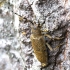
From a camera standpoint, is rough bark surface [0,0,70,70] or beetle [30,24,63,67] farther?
beetle [30,24,63,67]

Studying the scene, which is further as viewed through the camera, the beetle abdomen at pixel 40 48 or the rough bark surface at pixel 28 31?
the beetle abdomen at pixel 40 48

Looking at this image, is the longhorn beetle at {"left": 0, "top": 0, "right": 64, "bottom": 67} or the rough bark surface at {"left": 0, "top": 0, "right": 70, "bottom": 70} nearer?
the rough bark surface at {"left": 0, "top": 0, "right": 70, "bottom": 70}

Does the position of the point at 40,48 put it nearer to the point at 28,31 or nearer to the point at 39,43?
the point at 39,43

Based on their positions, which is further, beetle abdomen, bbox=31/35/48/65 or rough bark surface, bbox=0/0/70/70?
beetle abdomen, bbox=31/35/48/65

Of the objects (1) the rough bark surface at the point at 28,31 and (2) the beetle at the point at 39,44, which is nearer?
(1) the rough bark surface at the point at 28,31

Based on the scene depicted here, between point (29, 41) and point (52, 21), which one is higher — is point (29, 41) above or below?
below

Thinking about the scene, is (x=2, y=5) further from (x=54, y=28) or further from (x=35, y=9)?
(x=54, y=28)

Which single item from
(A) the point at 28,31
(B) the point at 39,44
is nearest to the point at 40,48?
(B) the point at 39,44

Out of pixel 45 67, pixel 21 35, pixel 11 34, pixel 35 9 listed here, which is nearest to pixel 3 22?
pixel 11 34
